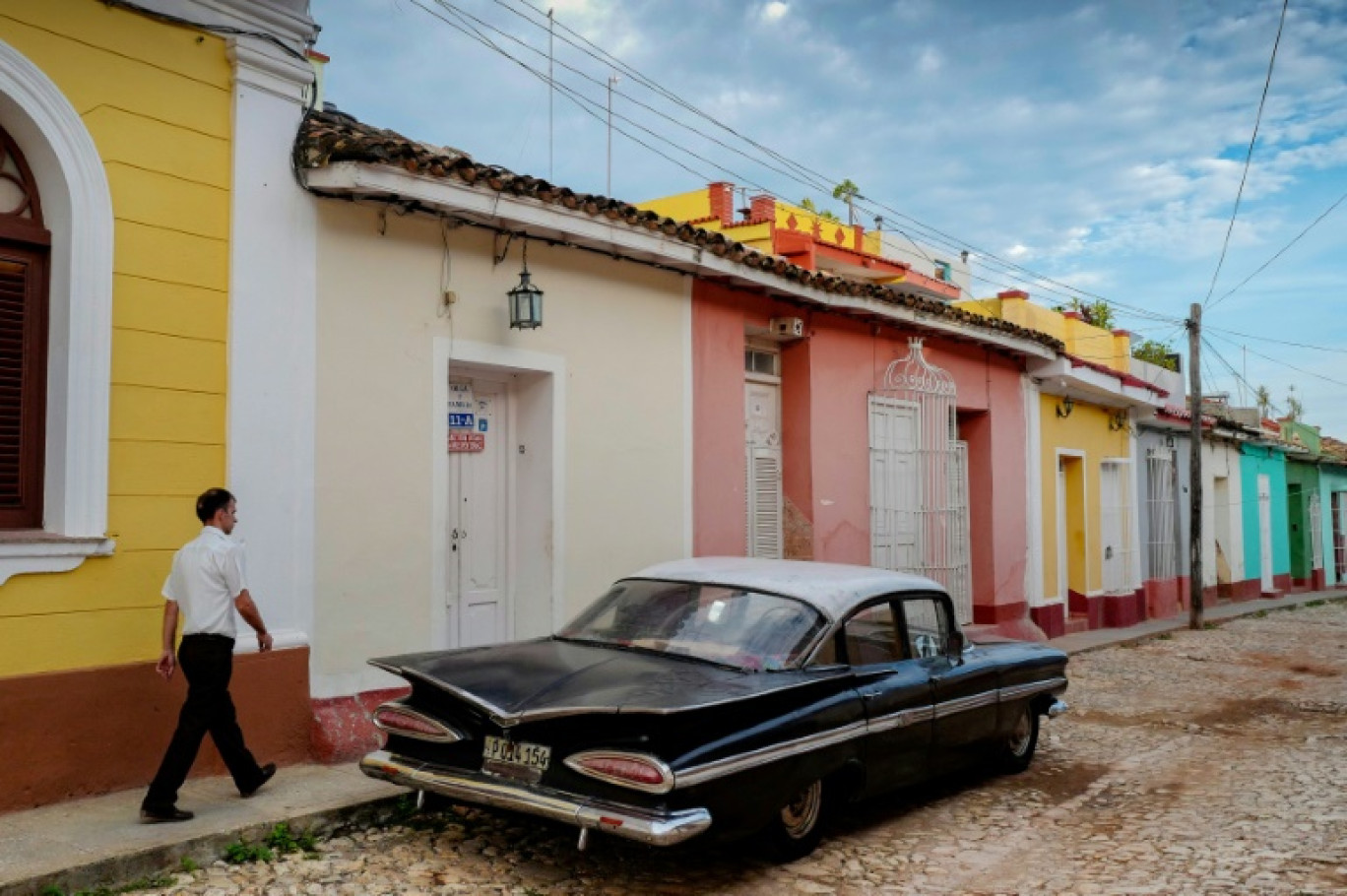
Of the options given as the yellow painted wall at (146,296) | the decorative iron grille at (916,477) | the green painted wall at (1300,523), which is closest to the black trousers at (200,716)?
the yellow painted wall at (146,296)

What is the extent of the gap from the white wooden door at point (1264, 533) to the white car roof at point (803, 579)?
2154cm

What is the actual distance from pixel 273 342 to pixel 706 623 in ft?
9.70

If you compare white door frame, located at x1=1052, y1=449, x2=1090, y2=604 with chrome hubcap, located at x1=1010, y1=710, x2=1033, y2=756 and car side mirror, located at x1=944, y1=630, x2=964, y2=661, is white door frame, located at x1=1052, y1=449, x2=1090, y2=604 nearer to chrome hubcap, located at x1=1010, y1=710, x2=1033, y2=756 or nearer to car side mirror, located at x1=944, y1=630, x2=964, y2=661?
chrome hubcap, located at x1=1010, y1=710, x2=1033, y2=756

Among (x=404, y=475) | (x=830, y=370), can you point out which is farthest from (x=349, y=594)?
(x=830, y=370)

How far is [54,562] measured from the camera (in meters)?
5.73

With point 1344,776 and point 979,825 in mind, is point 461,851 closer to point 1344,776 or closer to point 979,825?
point 979,825

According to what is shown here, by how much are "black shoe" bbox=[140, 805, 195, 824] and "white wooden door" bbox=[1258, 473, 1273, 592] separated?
80.6ft

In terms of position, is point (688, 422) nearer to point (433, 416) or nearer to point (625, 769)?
point (433, 416)

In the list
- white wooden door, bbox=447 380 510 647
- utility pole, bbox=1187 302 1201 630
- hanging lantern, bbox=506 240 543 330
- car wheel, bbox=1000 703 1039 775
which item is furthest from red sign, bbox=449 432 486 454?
utility pole, bbox=1187 302 1201 630

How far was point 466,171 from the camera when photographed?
7.32 metres

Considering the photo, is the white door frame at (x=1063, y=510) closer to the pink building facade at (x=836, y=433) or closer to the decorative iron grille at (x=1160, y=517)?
the pink building facade at (x=836, y=433)

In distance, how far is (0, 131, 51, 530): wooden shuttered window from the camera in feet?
19.4

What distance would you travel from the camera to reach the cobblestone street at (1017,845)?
5090mm

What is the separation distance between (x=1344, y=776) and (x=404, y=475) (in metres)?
6.13
